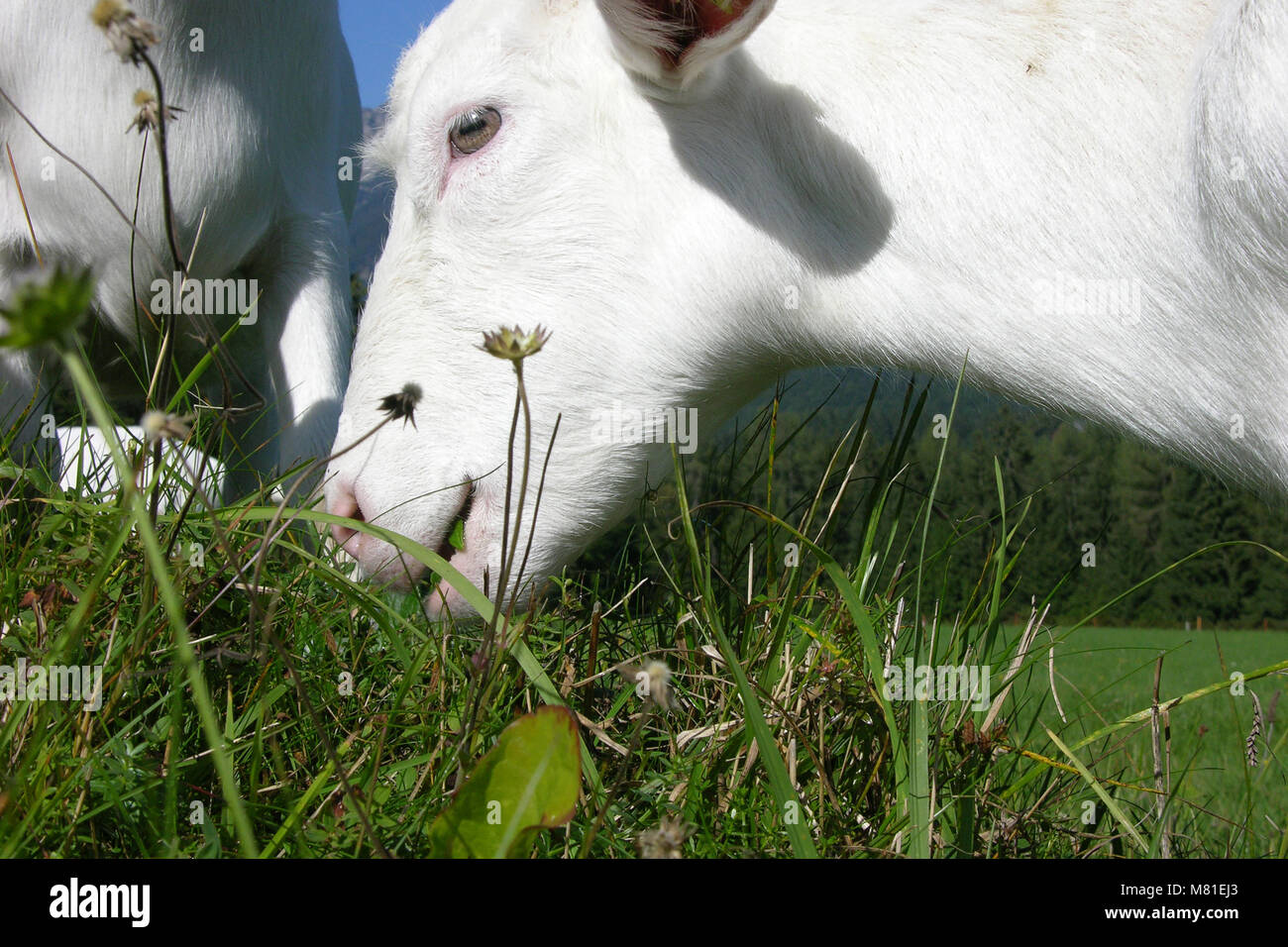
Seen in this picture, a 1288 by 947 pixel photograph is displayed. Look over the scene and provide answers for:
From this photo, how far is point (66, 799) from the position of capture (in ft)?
4.65

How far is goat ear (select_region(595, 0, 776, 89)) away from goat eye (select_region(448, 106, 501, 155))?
1.24ft

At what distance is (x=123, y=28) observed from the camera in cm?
107

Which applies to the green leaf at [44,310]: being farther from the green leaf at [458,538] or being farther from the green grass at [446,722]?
the green leaf at [458,538]

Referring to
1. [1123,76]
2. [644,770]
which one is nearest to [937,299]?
[1123,76]

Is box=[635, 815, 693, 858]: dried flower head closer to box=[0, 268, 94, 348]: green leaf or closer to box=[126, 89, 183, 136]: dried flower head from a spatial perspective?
box=[0, 268, 94, 348]: green leaf

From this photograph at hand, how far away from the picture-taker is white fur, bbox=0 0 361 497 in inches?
113

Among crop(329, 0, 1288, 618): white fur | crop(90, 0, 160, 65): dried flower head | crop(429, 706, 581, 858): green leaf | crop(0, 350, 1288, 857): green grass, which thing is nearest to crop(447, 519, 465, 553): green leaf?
crop(329, 0, 1288, 618): white fur

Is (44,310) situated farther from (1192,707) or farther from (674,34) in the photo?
(1192,707)

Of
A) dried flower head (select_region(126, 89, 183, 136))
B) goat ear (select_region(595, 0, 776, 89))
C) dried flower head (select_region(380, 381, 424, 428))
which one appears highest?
goat ear (select_region(595, 0, 776, 89))

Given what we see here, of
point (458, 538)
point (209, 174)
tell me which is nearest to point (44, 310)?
point (458, 538)

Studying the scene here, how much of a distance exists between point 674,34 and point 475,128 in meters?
0.54

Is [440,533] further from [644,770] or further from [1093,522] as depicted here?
[1093,522]

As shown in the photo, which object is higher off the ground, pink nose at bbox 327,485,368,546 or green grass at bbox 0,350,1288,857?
pink nose at bbox 327,485,368,546

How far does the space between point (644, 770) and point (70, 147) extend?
2543 millimetres
